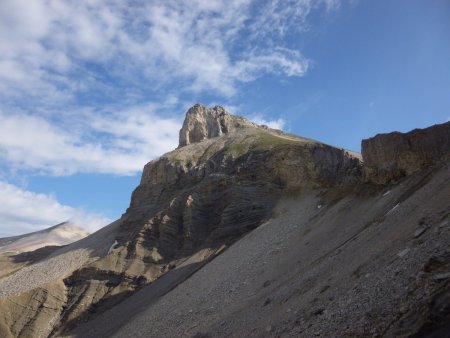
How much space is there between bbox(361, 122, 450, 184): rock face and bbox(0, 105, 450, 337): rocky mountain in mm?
118

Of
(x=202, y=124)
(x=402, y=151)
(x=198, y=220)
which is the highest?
(x=202, y=124)

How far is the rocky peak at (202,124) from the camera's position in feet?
398

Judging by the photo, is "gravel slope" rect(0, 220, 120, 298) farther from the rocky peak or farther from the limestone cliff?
the rocky peak

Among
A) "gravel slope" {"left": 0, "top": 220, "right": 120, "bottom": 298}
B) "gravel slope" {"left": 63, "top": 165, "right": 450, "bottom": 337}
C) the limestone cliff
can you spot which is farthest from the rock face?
"gravel slope" {"left": 0, "top": 220, "right": 120, "bottom": 298}

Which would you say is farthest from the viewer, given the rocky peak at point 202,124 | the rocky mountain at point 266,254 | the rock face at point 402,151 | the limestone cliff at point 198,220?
the rocky peak at point 202,124

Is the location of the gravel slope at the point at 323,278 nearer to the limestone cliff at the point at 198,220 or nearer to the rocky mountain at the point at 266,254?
the rocky mountain at the point at 266,254

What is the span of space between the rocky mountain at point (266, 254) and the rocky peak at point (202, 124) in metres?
17.8

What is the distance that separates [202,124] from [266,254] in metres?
84.7

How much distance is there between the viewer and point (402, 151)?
41281 mm

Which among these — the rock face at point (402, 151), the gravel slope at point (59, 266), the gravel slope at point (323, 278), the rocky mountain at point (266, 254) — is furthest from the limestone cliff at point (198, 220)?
the gravel slope at point (323, 278)

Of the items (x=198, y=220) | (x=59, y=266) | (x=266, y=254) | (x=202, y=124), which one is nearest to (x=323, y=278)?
(x=266, y=254)

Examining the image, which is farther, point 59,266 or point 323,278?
point 59,266

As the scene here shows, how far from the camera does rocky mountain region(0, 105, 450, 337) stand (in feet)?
52.1

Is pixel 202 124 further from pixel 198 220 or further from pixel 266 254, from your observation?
pixel 266 254
